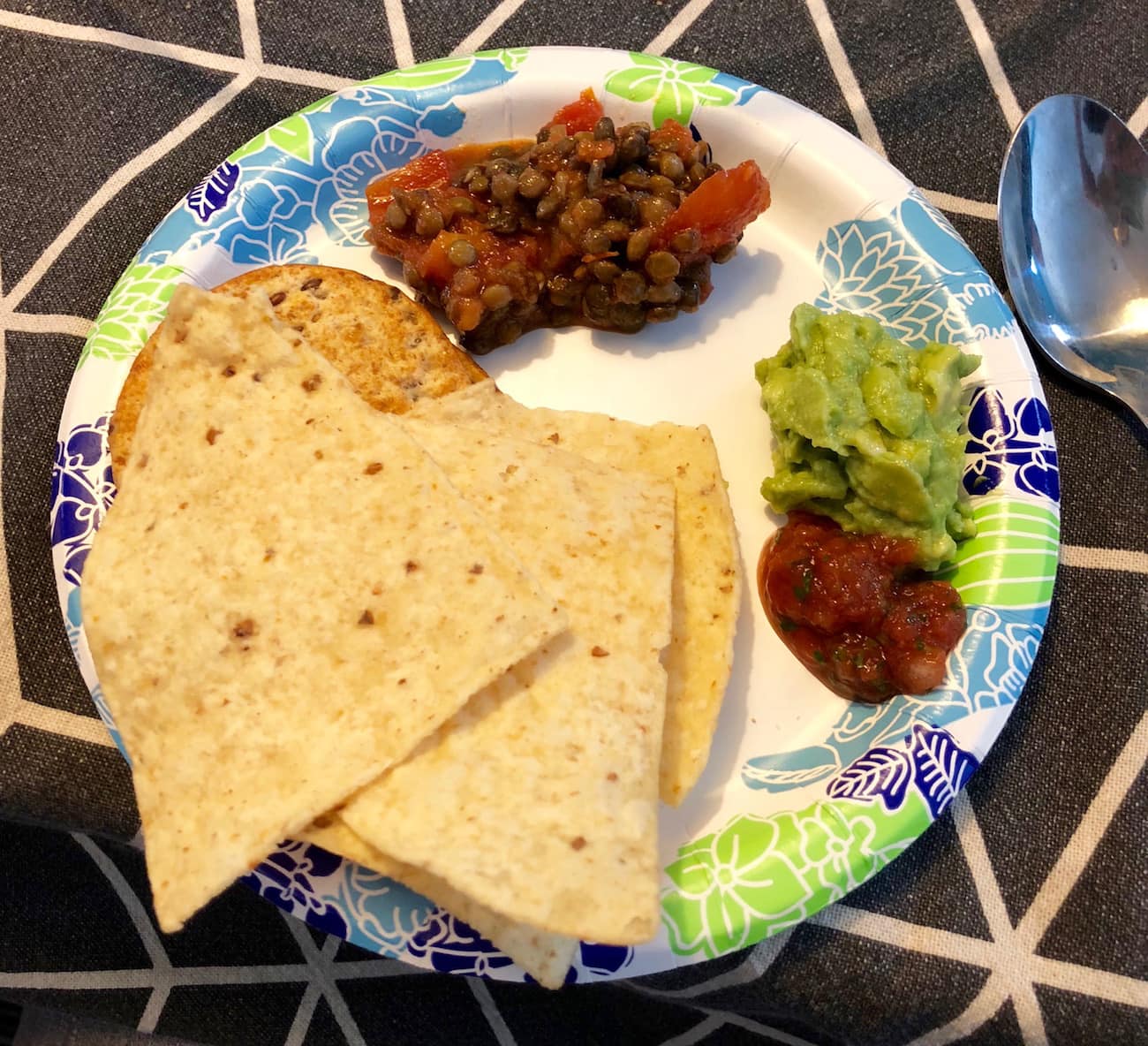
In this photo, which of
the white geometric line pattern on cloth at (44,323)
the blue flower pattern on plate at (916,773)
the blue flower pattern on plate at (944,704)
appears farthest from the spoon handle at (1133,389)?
the white geometric line pattern on cloth at (44,323)

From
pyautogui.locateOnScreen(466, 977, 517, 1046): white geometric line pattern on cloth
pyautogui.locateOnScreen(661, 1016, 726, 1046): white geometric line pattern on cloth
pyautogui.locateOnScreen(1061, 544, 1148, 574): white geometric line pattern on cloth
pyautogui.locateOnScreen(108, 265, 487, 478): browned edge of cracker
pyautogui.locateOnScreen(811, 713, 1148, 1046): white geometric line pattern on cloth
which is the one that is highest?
pyautogui.locateOnScreen(108, 265, 487, 478): browned edge of cracker

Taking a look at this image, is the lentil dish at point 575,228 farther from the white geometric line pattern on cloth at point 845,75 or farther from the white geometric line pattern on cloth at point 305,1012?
the white geometric line pattern on cloth at point 305,1012

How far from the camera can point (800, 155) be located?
2.38 m

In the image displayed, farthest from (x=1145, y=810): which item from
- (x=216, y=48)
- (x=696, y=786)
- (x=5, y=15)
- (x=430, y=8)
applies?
(x=5, y=15)

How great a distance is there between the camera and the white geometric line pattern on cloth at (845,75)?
2598 mm

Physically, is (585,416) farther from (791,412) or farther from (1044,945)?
(1044,945)

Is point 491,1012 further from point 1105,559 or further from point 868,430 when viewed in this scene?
point 1105,559

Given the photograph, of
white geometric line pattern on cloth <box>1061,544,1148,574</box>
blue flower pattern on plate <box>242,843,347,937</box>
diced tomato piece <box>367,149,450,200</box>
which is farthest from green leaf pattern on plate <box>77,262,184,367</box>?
white geometric line pattern on cloth <box>1061,544,1148,574</box>

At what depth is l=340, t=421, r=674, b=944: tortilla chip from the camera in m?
1.55

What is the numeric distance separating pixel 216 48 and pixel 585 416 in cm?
169

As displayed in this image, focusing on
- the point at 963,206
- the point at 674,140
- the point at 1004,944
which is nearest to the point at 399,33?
the point at 674,140

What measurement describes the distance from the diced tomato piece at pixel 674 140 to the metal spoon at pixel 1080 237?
97cm

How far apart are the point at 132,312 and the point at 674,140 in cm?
147

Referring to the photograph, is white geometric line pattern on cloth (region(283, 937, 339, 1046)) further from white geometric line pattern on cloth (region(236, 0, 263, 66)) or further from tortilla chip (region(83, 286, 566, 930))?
white geometric line pattern on cloth (region(236, 0, 263, 66))
